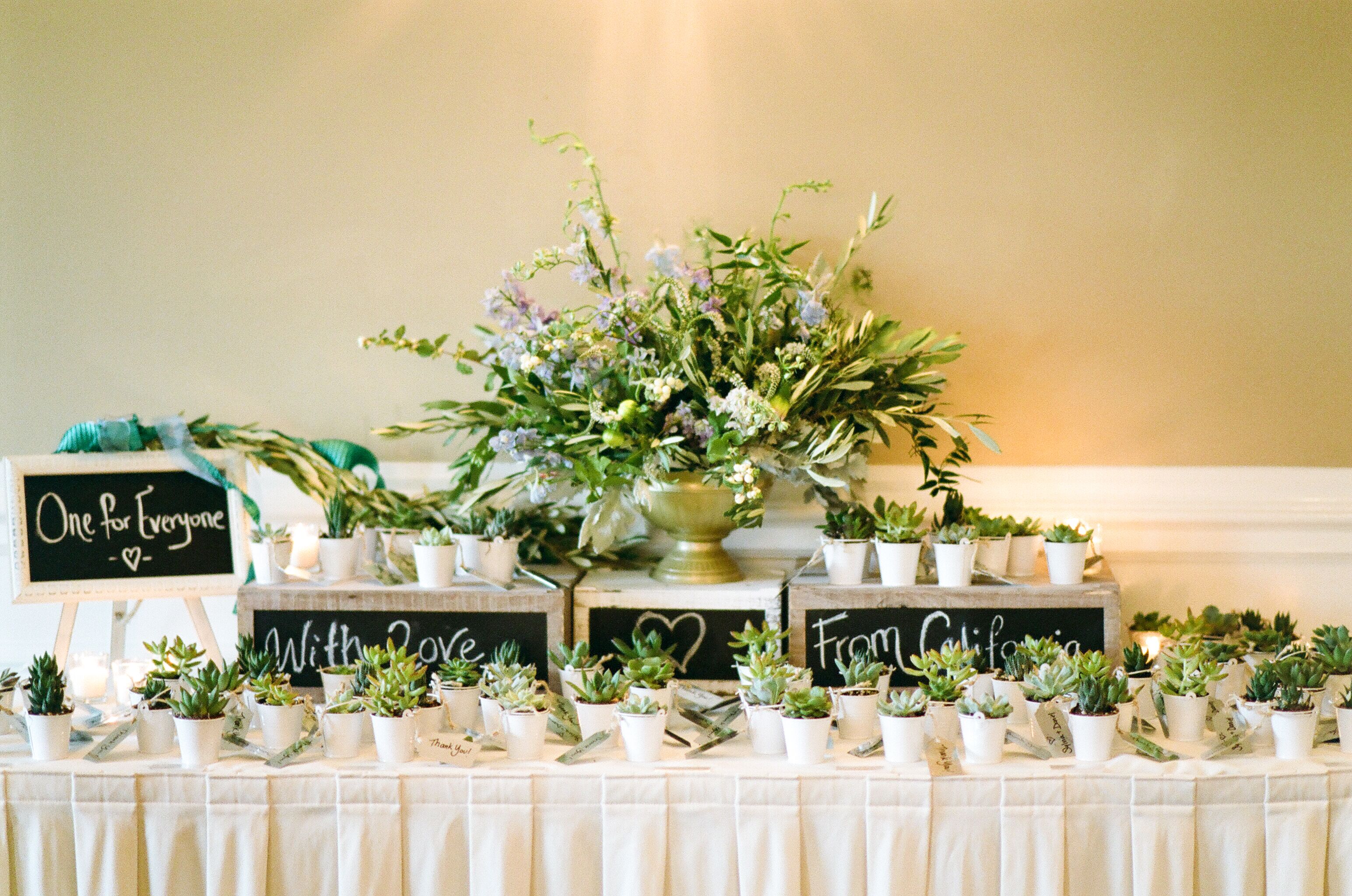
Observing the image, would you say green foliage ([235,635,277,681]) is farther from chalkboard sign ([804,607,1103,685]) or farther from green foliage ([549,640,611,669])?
chalkboard sign ([804,607,1103,685])

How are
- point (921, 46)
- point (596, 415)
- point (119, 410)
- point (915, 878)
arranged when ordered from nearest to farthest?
point (915, 878) → point (596, 415) → point (921, 46) → point (119, 410)

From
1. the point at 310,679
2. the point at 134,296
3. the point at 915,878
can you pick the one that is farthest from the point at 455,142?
the point at 915,878

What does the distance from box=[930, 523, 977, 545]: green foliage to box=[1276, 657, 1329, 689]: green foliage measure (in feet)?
1.42

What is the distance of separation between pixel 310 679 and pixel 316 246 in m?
0.80

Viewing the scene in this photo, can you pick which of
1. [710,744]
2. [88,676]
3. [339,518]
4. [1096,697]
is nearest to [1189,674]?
[1096,697]

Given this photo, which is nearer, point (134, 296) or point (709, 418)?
point (709, 418)

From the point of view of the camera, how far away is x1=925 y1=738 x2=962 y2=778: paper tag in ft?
4.53

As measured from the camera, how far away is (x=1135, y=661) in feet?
5.25

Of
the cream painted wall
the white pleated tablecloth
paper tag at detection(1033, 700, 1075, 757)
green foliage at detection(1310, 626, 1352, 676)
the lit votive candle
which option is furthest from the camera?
the cream painted wall

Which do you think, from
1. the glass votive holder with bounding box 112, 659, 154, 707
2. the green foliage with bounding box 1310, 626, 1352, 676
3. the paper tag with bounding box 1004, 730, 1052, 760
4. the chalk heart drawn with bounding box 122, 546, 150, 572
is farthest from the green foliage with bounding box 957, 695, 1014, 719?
the chalk heart drawn with bounding box 122, 546, 150, 572

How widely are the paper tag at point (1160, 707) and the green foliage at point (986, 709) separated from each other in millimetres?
237

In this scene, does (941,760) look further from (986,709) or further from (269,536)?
(269,536)

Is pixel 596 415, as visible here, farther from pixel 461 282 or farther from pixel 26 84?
pixel 26 84

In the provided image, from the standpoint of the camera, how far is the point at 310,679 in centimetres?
171
